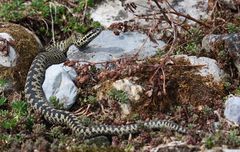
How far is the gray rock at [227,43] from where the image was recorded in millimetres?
11084

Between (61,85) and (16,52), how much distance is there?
56.6 inches

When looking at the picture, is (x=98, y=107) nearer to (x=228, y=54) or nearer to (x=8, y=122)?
(x=8, y=122)

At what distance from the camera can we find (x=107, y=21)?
13.7 meters

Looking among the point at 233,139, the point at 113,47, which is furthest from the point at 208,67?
the point at 233,139

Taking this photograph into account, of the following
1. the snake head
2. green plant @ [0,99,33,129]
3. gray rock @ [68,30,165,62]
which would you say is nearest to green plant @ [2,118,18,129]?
green plant @ [0,99,33,129]

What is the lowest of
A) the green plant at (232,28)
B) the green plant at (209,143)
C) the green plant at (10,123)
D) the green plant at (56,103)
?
the green plant at (10,123)

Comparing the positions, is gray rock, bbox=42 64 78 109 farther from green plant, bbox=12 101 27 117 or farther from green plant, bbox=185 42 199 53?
green plant, bbox=185 42 199 53

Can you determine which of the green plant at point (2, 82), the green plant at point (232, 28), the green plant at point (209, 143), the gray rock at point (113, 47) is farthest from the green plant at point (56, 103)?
the green plant at point (232, 28)

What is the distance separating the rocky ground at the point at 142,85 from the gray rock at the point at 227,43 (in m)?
0.02

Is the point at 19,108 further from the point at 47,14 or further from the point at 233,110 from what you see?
the point at 47,14

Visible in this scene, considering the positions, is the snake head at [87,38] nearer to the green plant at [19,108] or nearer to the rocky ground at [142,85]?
the rocky ground at [142,85]

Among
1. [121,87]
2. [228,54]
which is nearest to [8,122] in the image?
[121,87]

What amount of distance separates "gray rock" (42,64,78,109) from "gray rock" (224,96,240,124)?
2651 mm

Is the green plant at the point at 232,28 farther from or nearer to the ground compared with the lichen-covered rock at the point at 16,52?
farther from the ground
